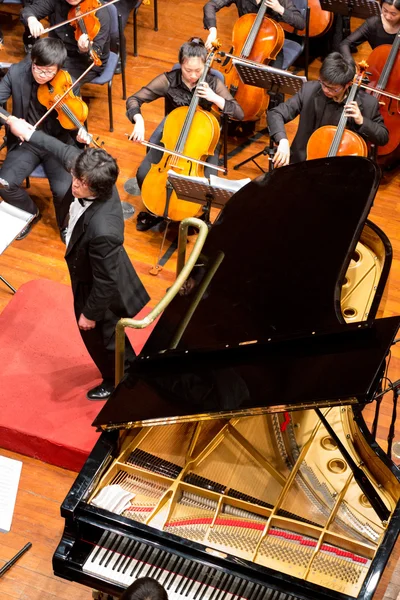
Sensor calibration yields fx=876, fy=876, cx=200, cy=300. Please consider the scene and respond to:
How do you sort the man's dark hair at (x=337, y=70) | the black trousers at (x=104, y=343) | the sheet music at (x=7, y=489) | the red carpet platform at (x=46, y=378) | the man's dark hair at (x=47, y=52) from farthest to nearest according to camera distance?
the man's dark hair at (x=337, y=70), the man's dark hair at (x=47, y=52), the red carpet platform at (x=46, y=378), the black trousers at (x=104, y=343), the sheet music at (x=7, y=489)

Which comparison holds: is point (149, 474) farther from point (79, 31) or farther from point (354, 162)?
point (79, 31)

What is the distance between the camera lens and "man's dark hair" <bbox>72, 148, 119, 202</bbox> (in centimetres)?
364

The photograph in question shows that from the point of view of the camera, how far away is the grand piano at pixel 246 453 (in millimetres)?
2988

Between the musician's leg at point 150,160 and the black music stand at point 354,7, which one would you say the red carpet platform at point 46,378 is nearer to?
the musician's leg at point 150,160

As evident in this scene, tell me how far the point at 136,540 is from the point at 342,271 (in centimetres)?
146

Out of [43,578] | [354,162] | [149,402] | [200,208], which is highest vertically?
[354,162]

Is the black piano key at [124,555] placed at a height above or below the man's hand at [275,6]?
below

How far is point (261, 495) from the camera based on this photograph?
3383 millimetres

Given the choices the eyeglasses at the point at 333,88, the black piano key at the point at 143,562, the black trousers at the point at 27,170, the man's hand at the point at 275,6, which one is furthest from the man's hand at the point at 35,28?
the black piano key at the point at 143,562

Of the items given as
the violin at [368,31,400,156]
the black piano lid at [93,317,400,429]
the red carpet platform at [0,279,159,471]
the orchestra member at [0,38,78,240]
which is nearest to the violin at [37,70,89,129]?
the orchestra member at [0,38,78,240]

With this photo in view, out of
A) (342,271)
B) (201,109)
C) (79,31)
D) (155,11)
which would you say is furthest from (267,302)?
(155,11)

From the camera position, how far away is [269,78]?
5309 millimetres

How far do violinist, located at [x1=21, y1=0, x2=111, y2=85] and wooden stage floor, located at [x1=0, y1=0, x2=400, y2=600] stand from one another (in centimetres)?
54

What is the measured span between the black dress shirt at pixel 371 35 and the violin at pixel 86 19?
1.70 meters
